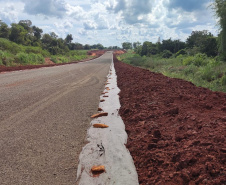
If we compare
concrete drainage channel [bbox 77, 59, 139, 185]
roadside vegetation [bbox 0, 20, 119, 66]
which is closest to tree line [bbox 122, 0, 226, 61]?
concrete drainage channel [bbox 77, 59, 139, 185]

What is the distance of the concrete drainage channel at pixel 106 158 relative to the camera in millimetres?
2488

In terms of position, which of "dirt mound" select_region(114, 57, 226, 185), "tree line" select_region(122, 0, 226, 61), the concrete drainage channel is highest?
"tree line" select_region(122, 0, 226, 61)

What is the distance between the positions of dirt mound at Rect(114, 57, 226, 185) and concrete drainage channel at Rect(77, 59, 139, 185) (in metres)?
0.13

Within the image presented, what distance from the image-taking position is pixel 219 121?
3.38 meters

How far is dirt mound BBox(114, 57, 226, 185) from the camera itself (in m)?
2.23

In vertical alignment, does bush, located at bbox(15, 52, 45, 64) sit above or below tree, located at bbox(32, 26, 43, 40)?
below

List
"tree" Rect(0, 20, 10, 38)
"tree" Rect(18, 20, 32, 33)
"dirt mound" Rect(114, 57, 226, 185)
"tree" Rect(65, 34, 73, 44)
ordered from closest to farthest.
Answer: "dirt mound" Rect(114, 57, 226, 185) → "tree" Rect(0, 20, 10, 38) → "tree" Rect(18, 20, 32, 33) → "tree" Rect(65, 34, 73, 44)

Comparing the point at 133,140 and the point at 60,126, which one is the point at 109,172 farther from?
the point at 60,126

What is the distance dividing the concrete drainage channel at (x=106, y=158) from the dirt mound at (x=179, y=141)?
5.2 inches

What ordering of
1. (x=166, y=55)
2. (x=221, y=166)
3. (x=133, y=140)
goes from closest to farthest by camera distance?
(x=221, y=166)
(x=133, y=140)
(x=166, y=55)

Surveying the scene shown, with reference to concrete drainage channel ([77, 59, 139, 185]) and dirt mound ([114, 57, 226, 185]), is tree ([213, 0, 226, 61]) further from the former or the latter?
concrete drainage channel ([77, 59, 139, 185])

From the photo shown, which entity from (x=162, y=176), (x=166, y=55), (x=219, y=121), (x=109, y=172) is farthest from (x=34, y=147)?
(x=166, y=55)

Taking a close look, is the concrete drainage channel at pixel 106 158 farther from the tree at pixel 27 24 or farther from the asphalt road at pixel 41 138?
the tree at pixel 27 24

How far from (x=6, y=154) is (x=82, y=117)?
2.02 meters
